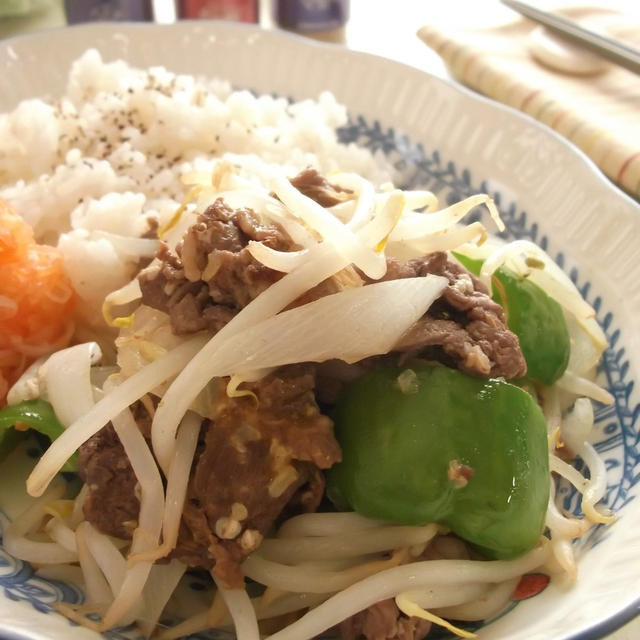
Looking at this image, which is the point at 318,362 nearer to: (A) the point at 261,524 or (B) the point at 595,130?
(A) the point at 261,524

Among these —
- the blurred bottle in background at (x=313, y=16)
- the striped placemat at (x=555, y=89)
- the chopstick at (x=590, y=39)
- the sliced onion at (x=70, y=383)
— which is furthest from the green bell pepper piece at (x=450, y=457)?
the blurred bottle in background at (x=313, y=16)

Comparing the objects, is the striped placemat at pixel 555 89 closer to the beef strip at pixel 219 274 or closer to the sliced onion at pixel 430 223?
the sliced onion at pixel 430 223

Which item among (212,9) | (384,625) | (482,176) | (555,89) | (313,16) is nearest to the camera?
(384,625)

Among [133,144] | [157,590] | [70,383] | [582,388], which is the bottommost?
[157,590]

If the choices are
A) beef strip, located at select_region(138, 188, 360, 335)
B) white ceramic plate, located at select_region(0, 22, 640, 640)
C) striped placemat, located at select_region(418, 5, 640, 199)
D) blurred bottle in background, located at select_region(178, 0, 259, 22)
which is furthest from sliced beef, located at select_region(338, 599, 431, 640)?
blurred bottle in background, located at select_region(178, 0, 259, 22)

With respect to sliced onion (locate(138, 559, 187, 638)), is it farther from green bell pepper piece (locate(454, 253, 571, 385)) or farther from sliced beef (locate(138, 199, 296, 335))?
green bell pepper piece (locate(454, 253, 571, 385))

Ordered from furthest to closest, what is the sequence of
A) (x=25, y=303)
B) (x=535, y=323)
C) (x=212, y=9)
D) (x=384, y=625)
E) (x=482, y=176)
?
(x=212, y=9)
(x=482, y=176)
(x=25, y=303)
(x=535, y=323)
(x=384, y=625)

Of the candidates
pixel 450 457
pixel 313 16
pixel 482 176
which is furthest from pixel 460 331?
pixel 313 16

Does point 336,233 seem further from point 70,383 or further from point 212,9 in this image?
point 212,9
